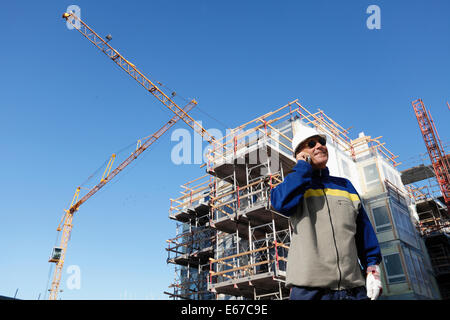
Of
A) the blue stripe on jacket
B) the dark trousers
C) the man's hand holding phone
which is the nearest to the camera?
the dark trousers

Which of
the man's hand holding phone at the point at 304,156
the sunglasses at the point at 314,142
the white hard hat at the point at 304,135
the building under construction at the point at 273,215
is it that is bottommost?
the man's hand holding phone at the point at 304,156

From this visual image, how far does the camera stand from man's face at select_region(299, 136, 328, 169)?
315cm

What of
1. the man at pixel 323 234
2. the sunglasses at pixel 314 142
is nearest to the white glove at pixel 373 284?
the man at pixel 323 234

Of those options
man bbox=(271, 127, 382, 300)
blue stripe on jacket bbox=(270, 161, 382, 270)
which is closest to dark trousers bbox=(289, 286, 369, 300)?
man bbox=(271, 127, 382, 300)

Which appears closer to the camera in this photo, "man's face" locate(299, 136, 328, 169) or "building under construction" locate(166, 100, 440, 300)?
"man's face" locate(299, 136, 328, 169)

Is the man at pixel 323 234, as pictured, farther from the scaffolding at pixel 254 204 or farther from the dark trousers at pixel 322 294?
the scaffolding at pixel 254 204

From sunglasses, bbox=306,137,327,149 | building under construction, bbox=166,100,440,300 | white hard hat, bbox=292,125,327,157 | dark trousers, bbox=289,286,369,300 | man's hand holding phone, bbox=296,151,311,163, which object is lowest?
dark trousers, bbox=289,286,369,300

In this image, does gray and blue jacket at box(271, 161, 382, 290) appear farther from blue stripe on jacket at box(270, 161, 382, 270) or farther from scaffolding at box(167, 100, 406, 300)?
scaffolding at box(167, 100, 406, 300)

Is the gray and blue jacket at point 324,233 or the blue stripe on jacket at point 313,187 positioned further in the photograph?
the blue stripe on jacket at point 313,187

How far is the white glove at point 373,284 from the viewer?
105 inches

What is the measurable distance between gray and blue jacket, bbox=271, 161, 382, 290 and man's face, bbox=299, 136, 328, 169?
12 centimetres
